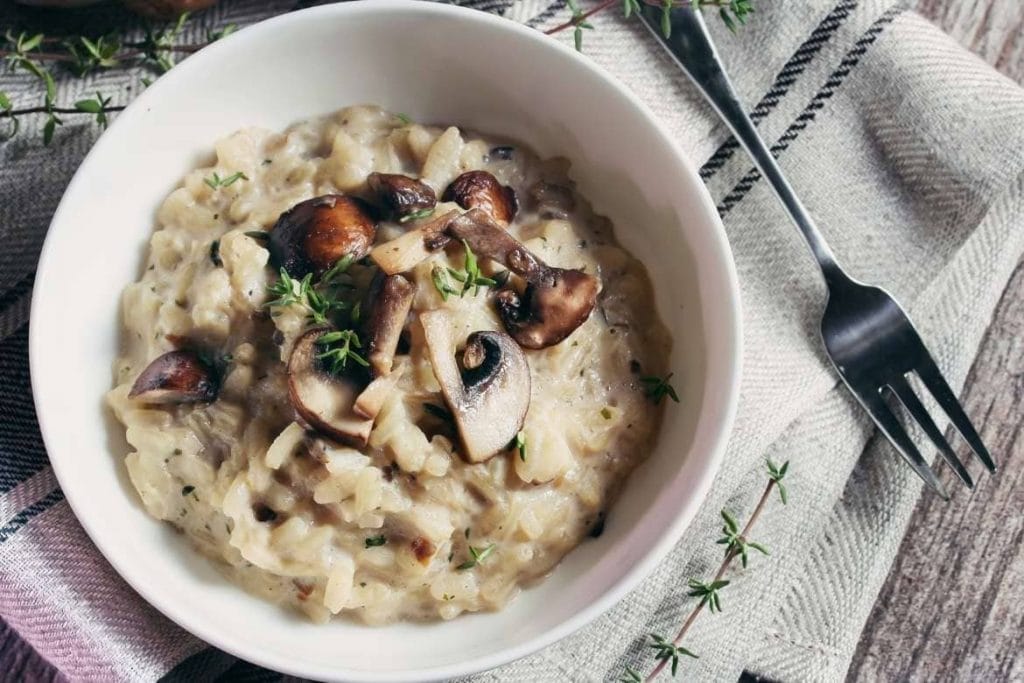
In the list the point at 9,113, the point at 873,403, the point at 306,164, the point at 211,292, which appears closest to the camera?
the point at 211,292

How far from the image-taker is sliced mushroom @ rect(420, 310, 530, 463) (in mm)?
2676

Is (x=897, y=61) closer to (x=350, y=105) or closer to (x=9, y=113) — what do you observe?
(x=350, y=105)

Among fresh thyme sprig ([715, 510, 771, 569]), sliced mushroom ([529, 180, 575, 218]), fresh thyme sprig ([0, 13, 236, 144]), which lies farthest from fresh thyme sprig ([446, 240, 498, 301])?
fresh thyme sprig ([715, 510, 771, 569])

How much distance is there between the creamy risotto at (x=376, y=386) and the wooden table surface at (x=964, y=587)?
1460 mm

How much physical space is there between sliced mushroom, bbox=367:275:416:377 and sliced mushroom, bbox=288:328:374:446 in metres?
0.12

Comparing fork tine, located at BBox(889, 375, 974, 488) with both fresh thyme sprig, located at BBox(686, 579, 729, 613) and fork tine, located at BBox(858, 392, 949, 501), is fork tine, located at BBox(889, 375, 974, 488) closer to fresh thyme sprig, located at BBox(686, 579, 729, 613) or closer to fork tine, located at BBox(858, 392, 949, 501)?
fork tine, located at BBox(858, 392, 949, 501)

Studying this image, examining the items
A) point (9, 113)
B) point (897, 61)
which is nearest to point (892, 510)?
point (897, 61)

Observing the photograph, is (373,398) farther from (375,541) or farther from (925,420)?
(925,420)

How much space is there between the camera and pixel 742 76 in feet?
12.2

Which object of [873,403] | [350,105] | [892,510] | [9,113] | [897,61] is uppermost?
[897,61]

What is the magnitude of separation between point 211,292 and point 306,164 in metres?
0.53

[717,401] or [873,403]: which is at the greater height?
[717,401]

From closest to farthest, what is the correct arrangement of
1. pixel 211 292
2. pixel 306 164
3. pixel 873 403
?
pixel 211 292 < pixel 306 164 < pixel 873 403

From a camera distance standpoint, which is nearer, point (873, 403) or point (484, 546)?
point (484, 546)
